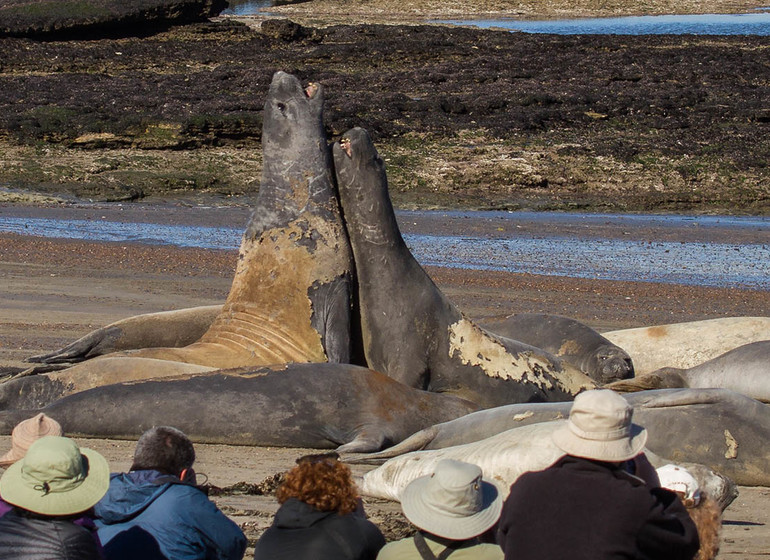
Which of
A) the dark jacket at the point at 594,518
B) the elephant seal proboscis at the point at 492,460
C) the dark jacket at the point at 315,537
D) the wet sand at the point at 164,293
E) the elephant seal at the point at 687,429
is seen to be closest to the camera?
the dark jacket at the point at 594,518

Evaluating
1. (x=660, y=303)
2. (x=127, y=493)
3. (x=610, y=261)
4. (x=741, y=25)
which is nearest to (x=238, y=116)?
(x=610, y=261)

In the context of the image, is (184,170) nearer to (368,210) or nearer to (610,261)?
(610,261)

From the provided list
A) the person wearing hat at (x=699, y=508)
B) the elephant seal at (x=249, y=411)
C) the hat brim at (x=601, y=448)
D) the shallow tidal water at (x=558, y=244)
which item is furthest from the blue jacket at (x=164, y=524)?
the shallow tidal water at (x=558, y=244)

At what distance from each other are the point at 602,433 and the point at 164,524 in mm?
1579

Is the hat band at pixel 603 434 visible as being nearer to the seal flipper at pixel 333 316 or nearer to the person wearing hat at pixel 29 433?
the person wearing hat at pixel 29 433

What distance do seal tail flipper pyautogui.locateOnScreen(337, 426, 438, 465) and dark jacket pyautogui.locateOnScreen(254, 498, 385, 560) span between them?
8.68 feet

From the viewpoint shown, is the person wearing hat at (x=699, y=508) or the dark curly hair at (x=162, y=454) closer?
the person wearing hat at (x=699, y=508)

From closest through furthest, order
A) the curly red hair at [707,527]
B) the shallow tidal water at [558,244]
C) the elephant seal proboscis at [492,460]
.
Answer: the curly red hair at [707,527] → the elephant seal proboscis at [492,460] → the shallow tidal water at [558,244]

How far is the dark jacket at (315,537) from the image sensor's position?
372 centimetres

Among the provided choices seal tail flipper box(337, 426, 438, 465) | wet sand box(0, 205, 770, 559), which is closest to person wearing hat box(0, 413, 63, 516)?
seal tail flipper box(337, 426, 438, 465)

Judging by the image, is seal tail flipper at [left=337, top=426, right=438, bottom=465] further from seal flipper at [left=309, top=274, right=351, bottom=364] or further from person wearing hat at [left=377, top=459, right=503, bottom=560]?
person wearing hat at [left=377, top=459, right=503, bottom=560]

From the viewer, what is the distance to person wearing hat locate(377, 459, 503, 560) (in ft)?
11.6

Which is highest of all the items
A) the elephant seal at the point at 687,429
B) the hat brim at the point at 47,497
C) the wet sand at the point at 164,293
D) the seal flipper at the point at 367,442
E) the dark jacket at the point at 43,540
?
the hat brim at the point at 47,497

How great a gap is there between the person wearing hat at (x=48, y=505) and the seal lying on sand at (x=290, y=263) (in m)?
4.42
